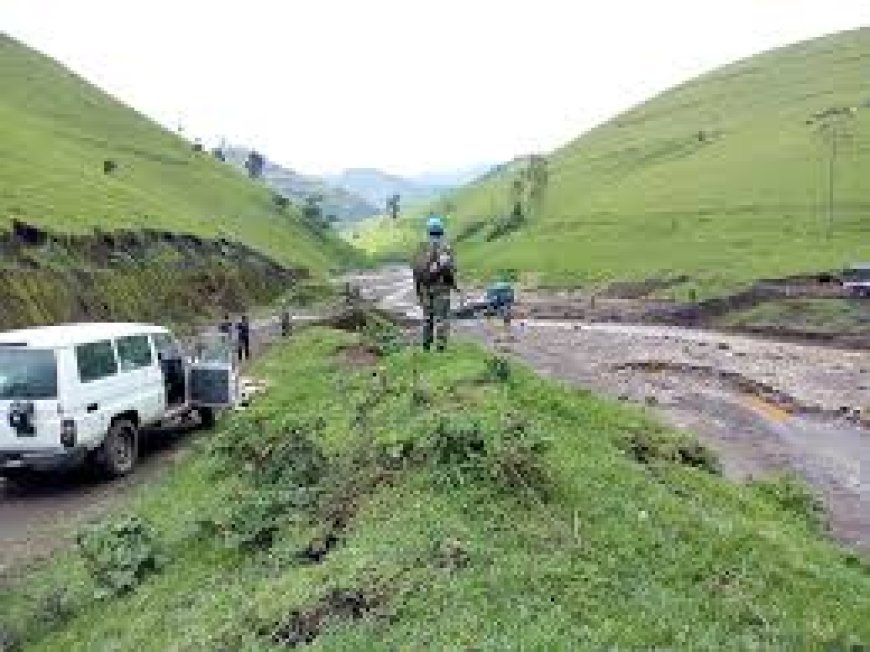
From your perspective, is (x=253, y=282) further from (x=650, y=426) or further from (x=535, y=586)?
(x=535, y=586)

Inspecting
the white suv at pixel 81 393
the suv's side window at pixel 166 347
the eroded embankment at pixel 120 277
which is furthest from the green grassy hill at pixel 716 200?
the white suv at pixel 81 393

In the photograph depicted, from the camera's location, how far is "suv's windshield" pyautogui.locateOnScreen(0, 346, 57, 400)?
23234 millimetres

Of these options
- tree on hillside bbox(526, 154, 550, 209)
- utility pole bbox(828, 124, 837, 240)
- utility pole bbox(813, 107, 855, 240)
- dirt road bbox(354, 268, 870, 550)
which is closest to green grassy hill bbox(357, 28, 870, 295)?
utility pole bbox(813, 107, 855, 240)

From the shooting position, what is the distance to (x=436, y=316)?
25.4 metres

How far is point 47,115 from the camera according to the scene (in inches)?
5482

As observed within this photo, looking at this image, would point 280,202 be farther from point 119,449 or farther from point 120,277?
point 119,449

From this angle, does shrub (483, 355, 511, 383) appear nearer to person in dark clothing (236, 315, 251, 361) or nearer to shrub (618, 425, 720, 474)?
shrub (618, 425, 720, 474)

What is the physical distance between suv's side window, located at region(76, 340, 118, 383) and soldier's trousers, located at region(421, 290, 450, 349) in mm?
6169

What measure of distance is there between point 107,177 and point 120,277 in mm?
35895

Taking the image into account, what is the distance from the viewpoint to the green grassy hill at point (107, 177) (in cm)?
8119

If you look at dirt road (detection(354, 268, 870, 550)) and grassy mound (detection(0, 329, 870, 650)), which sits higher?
grassy mound (detection(0, 329, 870, 650))

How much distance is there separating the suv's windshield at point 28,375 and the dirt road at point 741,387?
14.5 m

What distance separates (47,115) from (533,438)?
132m

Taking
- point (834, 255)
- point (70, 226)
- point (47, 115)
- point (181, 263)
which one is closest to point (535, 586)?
point (70, 226)
